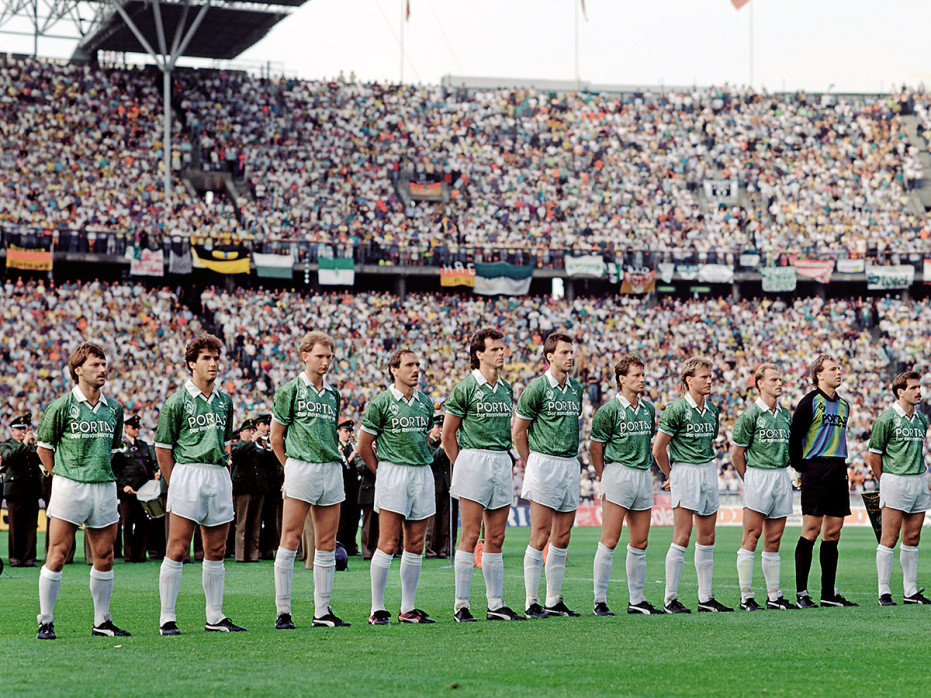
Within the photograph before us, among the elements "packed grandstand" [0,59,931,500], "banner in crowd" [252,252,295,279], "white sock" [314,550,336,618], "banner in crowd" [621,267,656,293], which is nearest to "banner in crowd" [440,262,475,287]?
"packed grandstand" [0,59,931,500]

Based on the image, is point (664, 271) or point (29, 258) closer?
point (29, 258)

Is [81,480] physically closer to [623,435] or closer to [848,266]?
[623,435]

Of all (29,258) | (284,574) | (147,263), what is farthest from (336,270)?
(284,574)

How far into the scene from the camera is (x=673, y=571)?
11047mm

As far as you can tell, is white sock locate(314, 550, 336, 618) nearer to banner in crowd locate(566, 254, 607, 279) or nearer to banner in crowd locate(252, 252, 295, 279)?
banner in crowd locate(252, 252, 295, 279)

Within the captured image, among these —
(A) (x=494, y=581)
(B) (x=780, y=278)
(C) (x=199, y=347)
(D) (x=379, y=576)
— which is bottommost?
(A) (x=494, y=581)

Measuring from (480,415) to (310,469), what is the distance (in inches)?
58.3

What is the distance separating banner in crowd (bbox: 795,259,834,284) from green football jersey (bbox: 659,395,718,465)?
31.6 metres

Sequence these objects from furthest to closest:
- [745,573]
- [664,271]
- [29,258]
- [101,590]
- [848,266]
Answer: [848,266] < [664,271] < [29,258] < [745,573] < [101,590]

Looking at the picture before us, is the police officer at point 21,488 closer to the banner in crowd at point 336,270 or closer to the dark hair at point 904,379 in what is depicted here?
the dark hair at point 904,379

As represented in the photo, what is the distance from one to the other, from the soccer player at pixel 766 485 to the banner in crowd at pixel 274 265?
2758 cm

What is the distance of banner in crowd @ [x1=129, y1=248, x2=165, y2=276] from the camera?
35.9 m

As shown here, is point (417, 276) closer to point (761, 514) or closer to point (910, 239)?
point (910, 239)

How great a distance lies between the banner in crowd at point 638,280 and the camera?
40.7 meters
